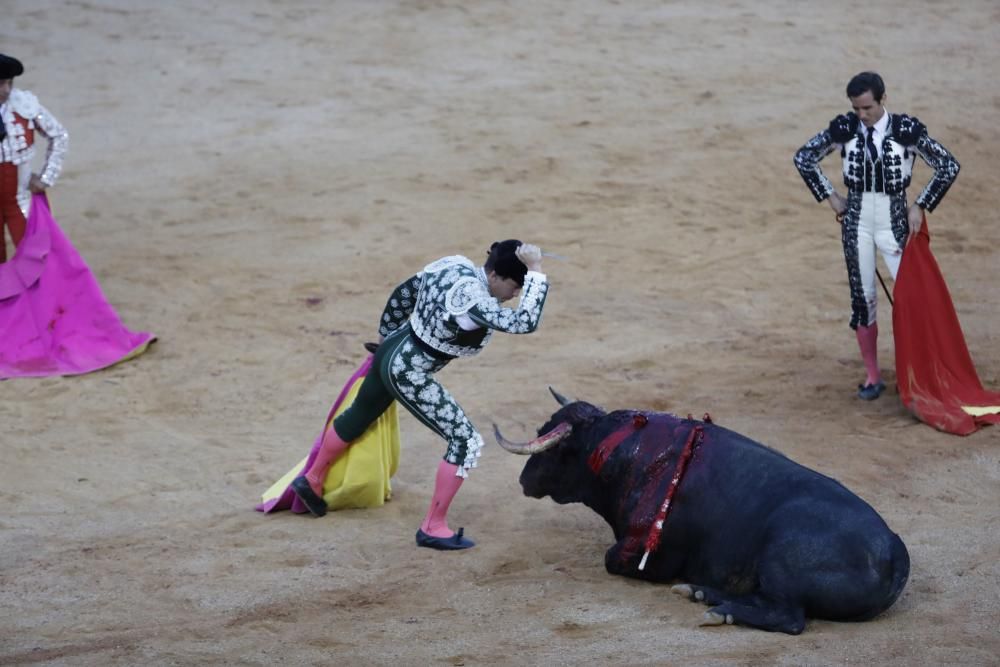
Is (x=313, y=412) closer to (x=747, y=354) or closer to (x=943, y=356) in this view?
(x=747, y=354)

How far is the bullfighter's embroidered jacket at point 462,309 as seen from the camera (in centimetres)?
554

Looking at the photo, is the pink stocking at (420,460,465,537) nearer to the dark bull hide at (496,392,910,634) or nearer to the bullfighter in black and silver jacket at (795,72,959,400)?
the dark bull hide at (496,392,910,634)

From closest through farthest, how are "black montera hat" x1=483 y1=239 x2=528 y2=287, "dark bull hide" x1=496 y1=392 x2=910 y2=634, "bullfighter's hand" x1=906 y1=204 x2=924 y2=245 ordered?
"dark bull hide" x1=496 y1=392 x2=910 y2=634, "black montera hat" x1=483 y1=239 x2=528 y2=287, "bullfighter's hand" x1=906 y1=204 x2=924 y2=245

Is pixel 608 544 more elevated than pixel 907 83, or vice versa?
pixel 907 83

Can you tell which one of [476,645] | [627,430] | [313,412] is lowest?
[313,412]

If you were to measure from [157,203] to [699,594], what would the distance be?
6693 mm

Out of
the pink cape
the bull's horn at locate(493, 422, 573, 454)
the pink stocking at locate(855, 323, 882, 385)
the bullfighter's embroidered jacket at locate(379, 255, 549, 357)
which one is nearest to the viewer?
the bullfighter's embroidered jacket at locate(379, 255, 549, 357)

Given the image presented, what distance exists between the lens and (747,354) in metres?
8.54

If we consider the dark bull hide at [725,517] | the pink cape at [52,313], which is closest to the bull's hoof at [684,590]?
the dark bull hide at [725,517]

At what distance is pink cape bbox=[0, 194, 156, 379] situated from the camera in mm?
8508

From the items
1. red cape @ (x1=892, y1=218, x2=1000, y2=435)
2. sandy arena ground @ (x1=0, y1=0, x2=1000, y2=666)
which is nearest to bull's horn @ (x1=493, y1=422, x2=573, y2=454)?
sandy arena ground @ (x1=0, y1=0, x2=1000, y2=666)

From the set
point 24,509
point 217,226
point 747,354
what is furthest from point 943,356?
point 217,226

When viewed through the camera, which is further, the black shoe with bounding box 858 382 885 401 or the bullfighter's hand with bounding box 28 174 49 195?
the bullfighter's hand with bounding box 28 174 49 195

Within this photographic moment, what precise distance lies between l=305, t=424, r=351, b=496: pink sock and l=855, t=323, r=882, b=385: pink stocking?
2.94 m
